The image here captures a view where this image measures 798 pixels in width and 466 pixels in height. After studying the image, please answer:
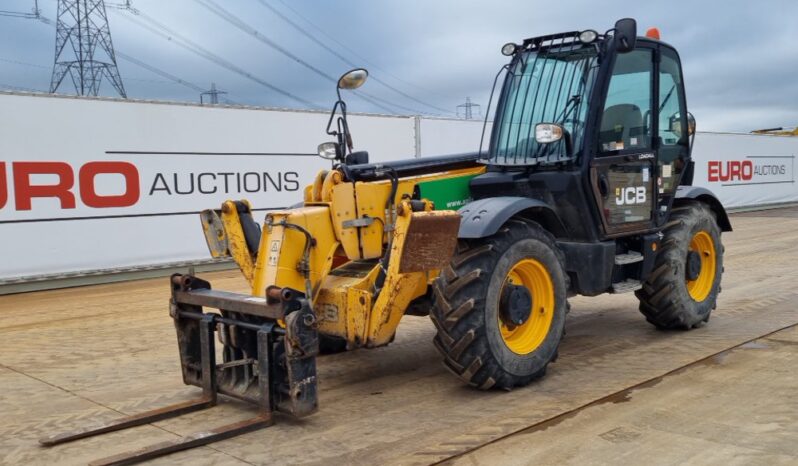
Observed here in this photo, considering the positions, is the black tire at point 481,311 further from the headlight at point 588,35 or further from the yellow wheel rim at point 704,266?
the yellow wheel rim at point 704,266

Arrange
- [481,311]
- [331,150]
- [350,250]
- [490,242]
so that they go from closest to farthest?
[481,311] → [490,242] → [350,250] → [331,150]

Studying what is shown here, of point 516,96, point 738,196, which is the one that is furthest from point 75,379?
point 738,196

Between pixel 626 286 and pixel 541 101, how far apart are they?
5.48 ft

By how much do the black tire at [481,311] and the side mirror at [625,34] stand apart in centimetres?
172

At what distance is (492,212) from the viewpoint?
4.99 meters

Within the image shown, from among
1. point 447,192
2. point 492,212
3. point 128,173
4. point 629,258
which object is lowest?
point 629,258

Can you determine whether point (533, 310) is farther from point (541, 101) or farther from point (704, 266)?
point (704, 266)

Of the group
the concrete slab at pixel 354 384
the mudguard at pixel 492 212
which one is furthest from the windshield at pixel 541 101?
the concrete slab at pixel 354 384

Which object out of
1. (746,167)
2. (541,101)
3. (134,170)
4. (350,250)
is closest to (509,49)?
(541,101)

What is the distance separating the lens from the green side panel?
5.70 m

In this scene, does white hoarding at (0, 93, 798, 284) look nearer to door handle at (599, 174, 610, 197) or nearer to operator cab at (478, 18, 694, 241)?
operator cab at (478, 18, 694, 241)

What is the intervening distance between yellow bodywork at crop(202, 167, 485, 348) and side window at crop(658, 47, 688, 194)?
2.44 meters

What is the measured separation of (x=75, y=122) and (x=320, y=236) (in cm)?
717

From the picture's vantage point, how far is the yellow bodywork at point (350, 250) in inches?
183
